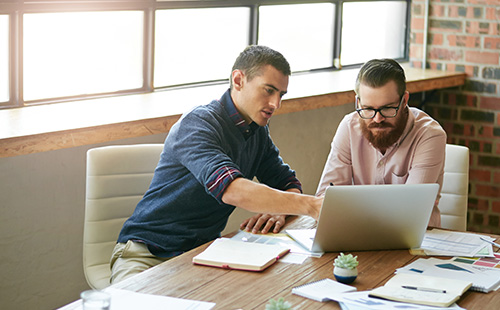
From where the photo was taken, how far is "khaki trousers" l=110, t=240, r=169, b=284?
7.71ft

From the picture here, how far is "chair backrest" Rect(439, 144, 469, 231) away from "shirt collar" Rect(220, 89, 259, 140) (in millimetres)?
933

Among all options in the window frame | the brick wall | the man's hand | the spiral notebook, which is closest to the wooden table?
the spiral notebook

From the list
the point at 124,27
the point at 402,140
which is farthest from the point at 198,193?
the point at 124,27

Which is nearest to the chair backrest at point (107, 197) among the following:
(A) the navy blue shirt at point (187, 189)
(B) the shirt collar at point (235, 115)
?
(A) the navy blue shirt at point (187, 189)

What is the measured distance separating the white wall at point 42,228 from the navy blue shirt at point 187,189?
63cm

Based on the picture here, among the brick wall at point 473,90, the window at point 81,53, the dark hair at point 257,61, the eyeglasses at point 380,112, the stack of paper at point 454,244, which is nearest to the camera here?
the stack of paper at point 454,244

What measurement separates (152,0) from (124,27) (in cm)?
19

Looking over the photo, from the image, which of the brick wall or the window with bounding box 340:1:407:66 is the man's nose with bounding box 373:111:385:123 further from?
the brick wall

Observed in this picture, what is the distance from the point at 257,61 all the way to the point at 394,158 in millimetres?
641

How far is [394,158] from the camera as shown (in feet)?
8.68

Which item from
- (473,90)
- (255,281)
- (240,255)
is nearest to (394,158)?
(240,255)

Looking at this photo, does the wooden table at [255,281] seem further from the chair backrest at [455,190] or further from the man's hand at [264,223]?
the chair backrest at [455,190]

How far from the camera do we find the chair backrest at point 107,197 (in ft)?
8.43

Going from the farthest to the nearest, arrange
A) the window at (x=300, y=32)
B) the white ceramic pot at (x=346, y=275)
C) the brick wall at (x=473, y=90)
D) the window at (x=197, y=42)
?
the brick wall at (x=473, y=90) → the window at (x=300, y=32) → the window at (x=197, y=42) → the white ceramic pot at (x=346, y=275)
